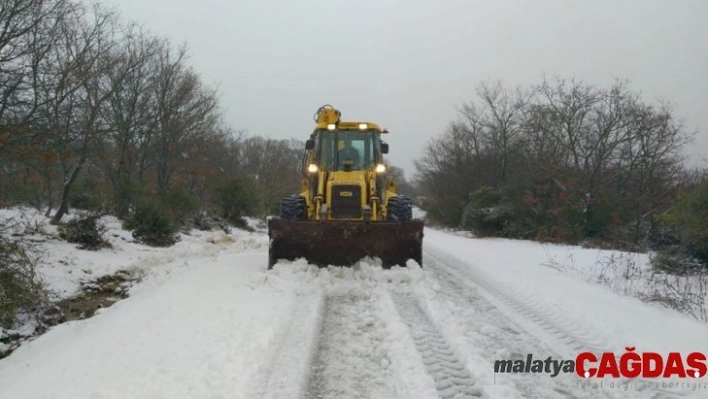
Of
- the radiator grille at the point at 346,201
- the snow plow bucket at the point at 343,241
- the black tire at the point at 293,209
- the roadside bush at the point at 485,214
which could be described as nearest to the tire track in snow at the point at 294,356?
the snow plow bucket at the point at 343,241

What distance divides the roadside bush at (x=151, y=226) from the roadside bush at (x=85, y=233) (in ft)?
5.99

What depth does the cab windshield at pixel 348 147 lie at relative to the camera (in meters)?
10.5

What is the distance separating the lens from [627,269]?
984cm

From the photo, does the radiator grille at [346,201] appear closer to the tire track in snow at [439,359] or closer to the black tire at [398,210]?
the black tire at [398,210]

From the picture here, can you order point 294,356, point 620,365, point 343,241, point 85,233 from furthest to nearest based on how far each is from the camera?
1. point 85,233
2. point 343,241
3. point 294,356
4. point 620,365

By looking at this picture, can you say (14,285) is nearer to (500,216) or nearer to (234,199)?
(234,199)

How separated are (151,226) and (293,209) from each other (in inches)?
219

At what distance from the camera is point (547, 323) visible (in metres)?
5.93

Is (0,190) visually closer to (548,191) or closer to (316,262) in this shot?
(316,262)

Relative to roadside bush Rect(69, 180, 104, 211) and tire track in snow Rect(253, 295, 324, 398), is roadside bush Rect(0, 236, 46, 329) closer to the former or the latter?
tire track in snow Rect(253, 295, 324, 398)

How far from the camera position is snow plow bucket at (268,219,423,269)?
28.8 feet

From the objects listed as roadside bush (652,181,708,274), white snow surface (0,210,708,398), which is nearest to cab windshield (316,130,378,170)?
white snow surface (0,210,708,398)

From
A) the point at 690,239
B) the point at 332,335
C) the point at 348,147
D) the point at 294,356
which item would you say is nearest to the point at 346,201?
the point at 348,147

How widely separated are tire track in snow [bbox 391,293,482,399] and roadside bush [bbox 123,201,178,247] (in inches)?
363
